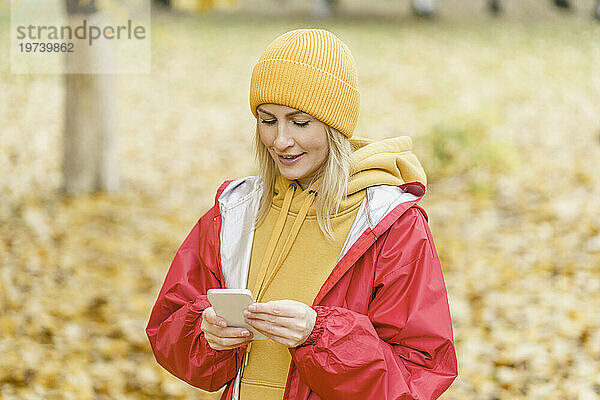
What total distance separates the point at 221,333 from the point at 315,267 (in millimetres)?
307

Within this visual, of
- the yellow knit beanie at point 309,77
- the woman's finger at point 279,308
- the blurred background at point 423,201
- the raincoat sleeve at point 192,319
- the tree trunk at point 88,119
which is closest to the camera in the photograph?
the woman's finger at point 279,308

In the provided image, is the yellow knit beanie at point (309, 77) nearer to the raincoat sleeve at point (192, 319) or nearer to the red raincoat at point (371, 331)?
the red raincoat at point (371, 331)

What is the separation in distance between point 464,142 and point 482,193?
2.34ft

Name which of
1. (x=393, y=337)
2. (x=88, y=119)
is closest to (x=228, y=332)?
(x=393, y=337)

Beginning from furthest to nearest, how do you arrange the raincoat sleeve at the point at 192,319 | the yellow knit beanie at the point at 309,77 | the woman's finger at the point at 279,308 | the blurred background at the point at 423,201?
the blurred background at the point at 423,201 → the raincoat sleeve at the point at 192,319 → the yellow knit beanie at the point at 309,77 → the woman's finger at the point at 279,308

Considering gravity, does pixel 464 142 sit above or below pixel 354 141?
below

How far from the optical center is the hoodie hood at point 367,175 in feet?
6.55

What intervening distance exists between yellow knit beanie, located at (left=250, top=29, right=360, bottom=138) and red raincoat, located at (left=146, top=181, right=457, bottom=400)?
0.98ft

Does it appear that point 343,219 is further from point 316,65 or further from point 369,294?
point 316,65

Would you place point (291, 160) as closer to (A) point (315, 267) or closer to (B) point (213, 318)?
(A) point (315, 267)

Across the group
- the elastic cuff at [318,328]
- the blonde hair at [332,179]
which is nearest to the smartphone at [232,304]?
the elastic cuff at [318,328]

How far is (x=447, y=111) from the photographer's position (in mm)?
→ 8328

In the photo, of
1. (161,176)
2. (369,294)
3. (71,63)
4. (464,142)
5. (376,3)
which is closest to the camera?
Result: (369,294)

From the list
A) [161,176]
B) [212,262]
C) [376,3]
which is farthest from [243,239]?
[376,3]
